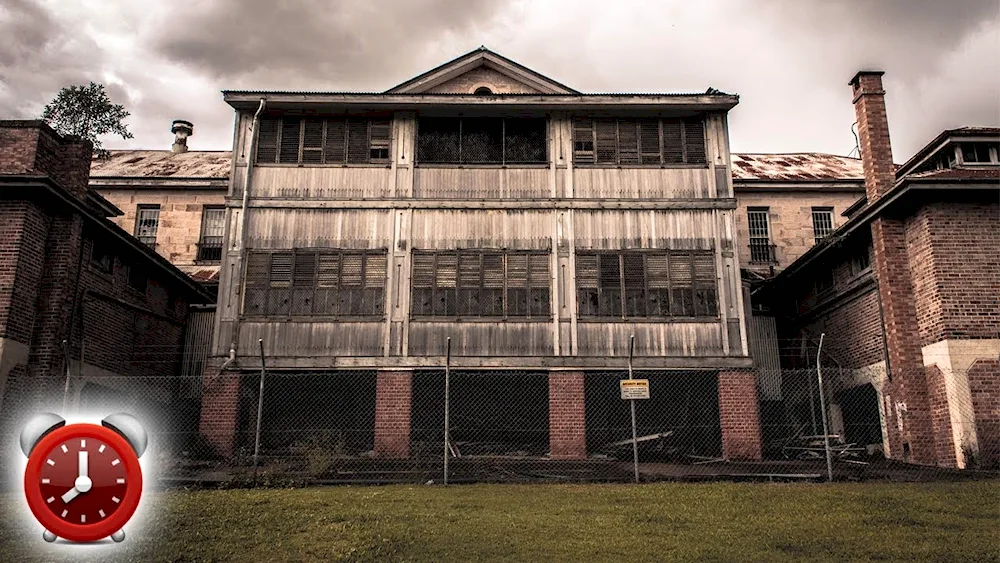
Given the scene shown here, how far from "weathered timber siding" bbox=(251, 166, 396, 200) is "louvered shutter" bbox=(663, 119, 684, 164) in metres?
7.23

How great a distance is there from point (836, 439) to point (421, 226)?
11748 millimetres

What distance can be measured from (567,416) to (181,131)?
2453 centimetres

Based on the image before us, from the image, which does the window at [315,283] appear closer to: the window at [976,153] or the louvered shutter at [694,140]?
the louvered shutter at [694,140]

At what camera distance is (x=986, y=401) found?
590 inches

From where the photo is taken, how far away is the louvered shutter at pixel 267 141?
1881cm

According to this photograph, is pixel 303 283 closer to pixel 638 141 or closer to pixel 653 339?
pixel 653 339

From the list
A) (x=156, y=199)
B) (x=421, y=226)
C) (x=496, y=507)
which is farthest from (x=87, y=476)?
(x=156, y=199)

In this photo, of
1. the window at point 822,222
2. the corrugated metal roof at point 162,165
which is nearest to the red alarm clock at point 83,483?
the corrugated metal roof at point 162,165

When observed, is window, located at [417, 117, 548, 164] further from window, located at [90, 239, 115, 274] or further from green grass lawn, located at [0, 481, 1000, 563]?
green grass lawn, located at [0, 481, 1000, 563]

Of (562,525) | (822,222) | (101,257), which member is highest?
(822,222)

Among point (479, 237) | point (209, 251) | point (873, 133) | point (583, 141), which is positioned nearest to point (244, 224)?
point (479, 237)

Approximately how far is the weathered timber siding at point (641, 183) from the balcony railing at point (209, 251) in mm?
14568

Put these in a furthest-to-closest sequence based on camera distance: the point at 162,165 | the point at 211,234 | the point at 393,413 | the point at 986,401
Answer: the point at 162,165
the point at 211,234
the point at 393,413
the point at 986,401

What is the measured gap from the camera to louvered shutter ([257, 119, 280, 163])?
61.7ft
